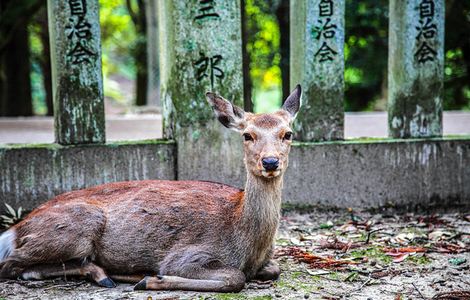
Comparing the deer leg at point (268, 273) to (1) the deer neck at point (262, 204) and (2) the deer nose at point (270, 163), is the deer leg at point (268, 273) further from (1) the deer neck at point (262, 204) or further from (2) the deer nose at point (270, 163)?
(2) the deer nose at point (270, 163)

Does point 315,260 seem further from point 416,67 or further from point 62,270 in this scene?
point 416,67

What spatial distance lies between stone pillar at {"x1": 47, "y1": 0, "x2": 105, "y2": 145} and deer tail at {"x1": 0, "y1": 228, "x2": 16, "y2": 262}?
4.61 feet

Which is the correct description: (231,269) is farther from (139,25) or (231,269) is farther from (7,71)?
(139,25)

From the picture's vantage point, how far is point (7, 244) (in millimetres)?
4391

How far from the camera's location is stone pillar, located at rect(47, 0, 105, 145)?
5.51 meters

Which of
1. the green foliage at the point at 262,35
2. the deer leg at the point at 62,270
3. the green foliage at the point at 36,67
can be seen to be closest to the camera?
the deer leg at the point at 62,270

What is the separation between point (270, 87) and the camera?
25.8m

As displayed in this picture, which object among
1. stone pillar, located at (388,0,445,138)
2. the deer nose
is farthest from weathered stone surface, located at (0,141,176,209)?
stone pillar, located at (388,0,445,138)

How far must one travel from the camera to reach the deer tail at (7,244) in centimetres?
435

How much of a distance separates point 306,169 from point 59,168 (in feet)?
7.79

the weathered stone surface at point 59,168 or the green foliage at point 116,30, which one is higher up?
the green foliage at point 116,30

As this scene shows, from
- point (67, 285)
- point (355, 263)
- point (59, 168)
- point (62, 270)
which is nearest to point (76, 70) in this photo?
point (59, 168)

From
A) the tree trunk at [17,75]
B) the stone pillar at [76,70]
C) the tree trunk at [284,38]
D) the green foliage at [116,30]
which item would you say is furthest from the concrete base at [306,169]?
the green foliage at [116,30]

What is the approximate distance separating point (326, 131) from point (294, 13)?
1.24 meters
